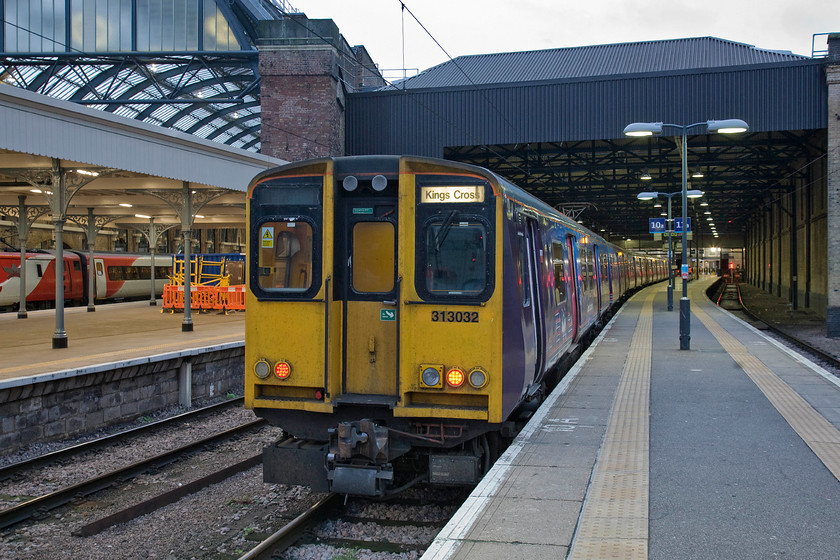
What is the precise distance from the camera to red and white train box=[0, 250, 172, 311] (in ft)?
81.0

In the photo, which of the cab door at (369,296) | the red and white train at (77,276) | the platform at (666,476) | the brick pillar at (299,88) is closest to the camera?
the platform at (666,476)

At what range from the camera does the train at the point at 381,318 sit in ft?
18.7

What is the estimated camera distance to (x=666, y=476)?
5711 mm

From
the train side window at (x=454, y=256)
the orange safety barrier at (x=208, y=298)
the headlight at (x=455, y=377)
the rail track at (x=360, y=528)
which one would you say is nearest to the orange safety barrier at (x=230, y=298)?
the orange safety barrier at (x=208, y=298)

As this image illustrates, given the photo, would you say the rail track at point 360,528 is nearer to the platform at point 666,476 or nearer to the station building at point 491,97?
the platform at point 666,476

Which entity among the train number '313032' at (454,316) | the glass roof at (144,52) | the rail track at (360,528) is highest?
the glass roof at (144,52)

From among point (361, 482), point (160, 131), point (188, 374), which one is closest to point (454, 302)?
point (361, 482)

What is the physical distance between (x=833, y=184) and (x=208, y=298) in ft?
65.9

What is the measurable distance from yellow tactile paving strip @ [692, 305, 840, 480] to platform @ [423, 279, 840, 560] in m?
0.02

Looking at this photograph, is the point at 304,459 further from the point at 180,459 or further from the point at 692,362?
the point at 692,362

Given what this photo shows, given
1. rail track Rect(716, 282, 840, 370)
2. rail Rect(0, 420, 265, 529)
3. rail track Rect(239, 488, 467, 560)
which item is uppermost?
rail track Rect(716, 282, 840, 370)

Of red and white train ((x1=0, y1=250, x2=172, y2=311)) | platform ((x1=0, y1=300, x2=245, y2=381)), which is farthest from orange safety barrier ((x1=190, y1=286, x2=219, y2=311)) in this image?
red and white train ((x1=0, y1=250, x2=172, y2=311))

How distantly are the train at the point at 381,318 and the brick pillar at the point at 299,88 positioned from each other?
18708 millimetres

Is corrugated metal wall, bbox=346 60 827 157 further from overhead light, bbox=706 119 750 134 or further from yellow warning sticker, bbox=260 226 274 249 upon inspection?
yellow warning sticker, bbox=260 226 274 249
